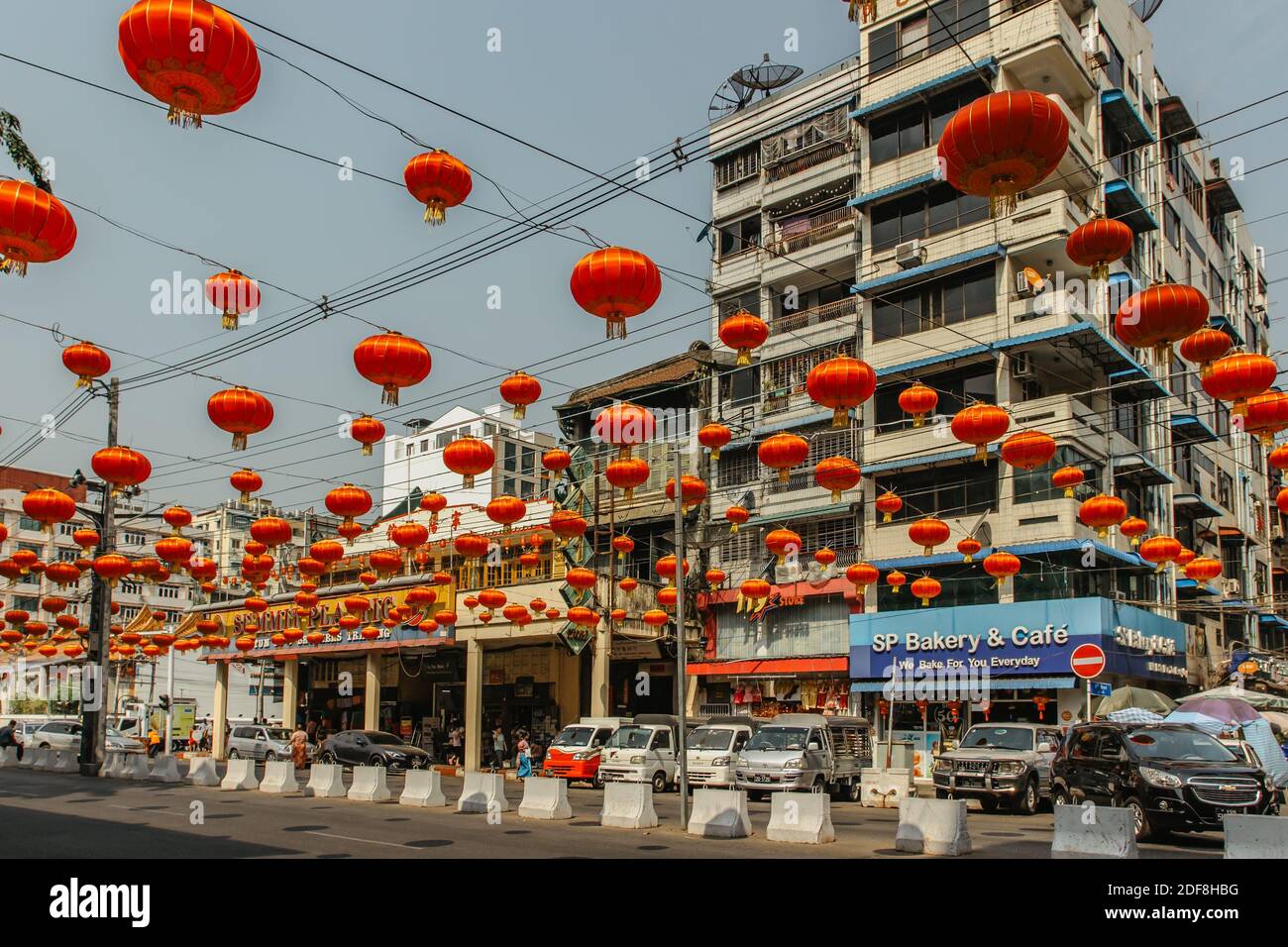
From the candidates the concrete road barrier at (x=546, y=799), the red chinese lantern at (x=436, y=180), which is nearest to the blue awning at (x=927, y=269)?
the concrete road barrier at (x=546, y=799)

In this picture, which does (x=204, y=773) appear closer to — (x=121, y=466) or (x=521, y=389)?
(x=121, y=466)

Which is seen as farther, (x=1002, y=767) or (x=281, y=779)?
(x=281, y=779)

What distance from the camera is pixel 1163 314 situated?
12.9 metres

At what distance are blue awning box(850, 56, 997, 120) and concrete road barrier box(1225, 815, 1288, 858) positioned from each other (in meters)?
27.0

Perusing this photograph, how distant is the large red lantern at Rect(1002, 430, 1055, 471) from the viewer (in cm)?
1991

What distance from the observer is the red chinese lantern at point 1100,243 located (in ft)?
43.1

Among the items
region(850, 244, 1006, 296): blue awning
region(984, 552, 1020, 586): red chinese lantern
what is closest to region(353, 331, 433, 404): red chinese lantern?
region(984, 552, 1020, 586): red chinese lantern

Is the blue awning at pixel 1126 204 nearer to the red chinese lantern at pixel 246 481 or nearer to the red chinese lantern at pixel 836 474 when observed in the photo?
the red chinese lantern at pixel 836 474

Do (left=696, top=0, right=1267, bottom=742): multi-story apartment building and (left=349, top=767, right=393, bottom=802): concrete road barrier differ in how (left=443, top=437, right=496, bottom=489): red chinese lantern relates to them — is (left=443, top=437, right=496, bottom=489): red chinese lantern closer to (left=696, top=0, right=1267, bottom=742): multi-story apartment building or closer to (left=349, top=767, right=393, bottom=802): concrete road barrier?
(left=349, top=767, right=393, bottom=802): concrete road barrier

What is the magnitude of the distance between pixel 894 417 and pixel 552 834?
23257mm

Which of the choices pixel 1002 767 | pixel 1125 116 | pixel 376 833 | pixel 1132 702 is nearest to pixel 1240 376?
pixel 1002 767

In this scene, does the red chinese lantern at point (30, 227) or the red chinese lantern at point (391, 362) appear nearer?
the red chinese lantern at point (30, 227)

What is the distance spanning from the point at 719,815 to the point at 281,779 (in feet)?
45.4

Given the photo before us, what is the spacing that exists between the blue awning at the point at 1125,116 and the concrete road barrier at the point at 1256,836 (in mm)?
29225
